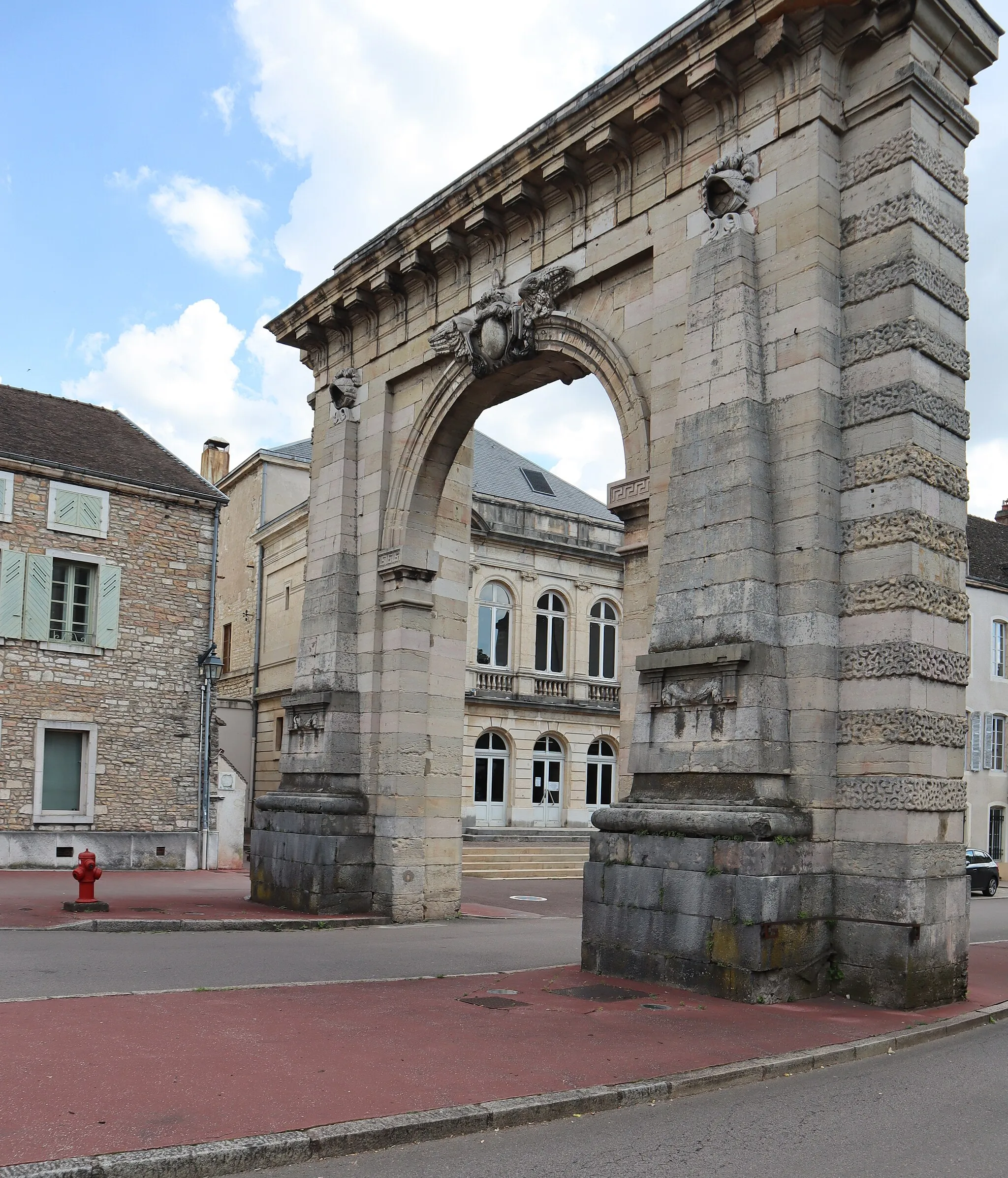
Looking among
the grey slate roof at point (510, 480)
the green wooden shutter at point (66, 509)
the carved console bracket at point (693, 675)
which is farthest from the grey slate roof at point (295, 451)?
the carved console bracket at point (693, 675)

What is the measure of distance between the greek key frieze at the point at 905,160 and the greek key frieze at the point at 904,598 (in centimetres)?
336

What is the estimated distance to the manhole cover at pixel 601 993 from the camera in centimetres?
838

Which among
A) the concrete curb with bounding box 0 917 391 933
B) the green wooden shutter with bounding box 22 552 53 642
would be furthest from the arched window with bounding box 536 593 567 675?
the concrete curb with bounding box 0 917 391 933

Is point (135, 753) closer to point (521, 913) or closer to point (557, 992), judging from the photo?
point (521, 913)

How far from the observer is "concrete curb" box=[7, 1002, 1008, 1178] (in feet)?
14.7

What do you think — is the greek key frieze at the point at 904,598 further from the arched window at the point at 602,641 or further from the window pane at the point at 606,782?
the window pane at the point at 606,782

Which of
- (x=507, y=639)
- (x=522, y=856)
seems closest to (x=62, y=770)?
(x=522, y=856)

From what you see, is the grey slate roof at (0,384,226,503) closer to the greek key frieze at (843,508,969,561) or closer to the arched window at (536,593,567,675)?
the arched window at (536,593,567,675)

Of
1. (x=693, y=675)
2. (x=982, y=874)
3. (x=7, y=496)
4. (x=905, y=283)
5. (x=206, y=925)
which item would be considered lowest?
(x=982, y=874)

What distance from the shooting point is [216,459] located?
3447 cm

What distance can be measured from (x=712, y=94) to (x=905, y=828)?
21.3ft

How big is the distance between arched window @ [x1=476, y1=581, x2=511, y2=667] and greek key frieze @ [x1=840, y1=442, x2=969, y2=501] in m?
21.2

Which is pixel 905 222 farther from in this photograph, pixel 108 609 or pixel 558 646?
pixel 558 646

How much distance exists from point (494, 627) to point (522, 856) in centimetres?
727
